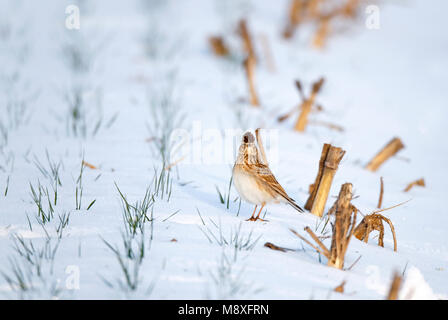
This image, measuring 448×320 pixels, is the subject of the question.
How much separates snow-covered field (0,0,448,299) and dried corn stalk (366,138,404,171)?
0.16 metres

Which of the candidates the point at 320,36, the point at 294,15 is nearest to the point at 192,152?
the point at 294,15

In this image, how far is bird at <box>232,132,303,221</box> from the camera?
2.61m

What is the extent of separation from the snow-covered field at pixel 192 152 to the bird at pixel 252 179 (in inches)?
5.0

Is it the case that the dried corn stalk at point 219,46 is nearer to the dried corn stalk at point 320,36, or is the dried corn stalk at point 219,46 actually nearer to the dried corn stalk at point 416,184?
the dried corn stalk at point 320,36

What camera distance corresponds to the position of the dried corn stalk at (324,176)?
287cm

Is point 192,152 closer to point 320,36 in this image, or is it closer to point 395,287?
point 395,287

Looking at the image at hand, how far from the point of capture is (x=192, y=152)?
405 cm

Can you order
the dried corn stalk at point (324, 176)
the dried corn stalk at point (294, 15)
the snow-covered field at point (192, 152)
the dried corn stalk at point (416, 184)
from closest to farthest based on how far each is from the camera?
the snow-covered field at point (192, 152)
the dried corn stalk at point (324, 176)
the dried corn stalk at point (416, 184)
the dried corn stalk at point (294, 15)

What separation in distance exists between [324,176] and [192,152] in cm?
155

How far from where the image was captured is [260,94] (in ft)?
20.7

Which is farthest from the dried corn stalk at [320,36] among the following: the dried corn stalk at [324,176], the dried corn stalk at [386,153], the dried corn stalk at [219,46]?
the dried corn stalk at [324,176]

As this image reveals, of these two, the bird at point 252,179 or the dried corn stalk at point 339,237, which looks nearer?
the dried corn stalk at point 339,237

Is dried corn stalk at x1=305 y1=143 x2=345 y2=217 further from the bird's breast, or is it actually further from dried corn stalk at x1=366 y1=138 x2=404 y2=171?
dried corn stalk at x1=366 y1=138 x2=404 y2=171
